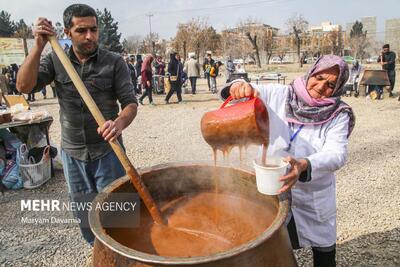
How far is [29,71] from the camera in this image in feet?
7.62

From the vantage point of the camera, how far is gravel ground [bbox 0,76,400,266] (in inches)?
123

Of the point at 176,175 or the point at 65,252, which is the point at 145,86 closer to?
the point at 65,252

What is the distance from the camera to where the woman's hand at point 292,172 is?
159 cm

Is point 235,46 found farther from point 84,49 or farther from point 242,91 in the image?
point 242,91

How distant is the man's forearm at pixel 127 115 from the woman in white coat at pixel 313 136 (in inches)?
27.6

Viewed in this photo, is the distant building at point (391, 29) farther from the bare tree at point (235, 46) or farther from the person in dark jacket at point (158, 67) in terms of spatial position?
the person in dark jacket at point (158, 67)

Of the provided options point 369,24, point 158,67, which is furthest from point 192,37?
point 369,24

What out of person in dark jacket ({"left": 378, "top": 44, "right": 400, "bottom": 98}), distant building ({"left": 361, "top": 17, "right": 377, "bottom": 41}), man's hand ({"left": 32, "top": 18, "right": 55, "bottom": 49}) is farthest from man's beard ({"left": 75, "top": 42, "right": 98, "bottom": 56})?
distant building ({"left": 361, "top": 17, "right": 377, "bottom": 41})

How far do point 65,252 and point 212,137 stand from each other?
7.53 ft

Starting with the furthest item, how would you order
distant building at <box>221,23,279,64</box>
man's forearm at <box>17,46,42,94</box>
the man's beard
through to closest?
distant building at <box>221,23,279,64</box> → the man's beard → man's forearm at <box>17,46,42,94</box>

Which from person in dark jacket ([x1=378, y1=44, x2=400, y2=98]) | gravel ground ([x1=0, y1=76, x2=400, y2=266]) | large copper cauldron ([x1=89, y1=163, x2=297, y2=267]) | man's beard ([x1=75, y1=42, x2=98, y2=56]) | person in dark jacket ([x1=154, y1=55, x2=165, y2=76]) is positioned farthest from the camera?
person in dark jacket ([x1=154, y1=55, x2=165, y2=76])

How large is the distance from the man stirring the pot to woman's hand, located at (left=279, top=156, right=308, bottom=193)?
1.20m

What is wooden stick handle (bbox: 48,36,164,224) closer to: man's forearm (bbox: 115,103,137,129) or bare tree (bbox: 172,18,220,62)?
man's forearm (bbox: 115,103,137,129)

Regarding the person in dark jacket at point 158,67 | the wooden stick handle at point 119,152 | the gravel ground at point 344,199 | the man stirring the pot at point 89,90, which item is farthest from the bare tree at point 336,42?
the wooden stick handle at point 119,152
